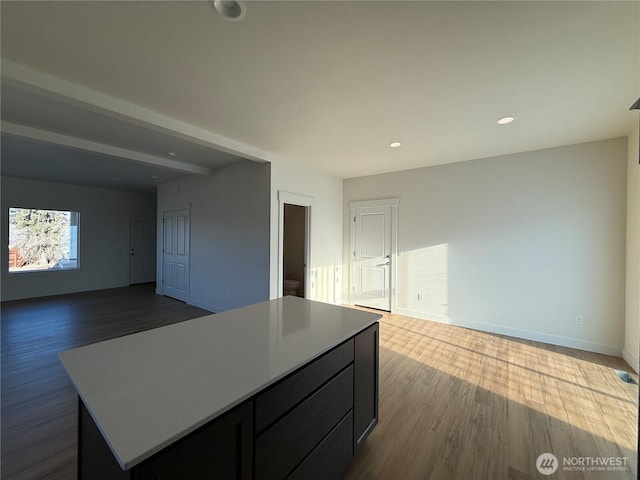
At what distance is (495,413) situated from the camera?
83.1 inches

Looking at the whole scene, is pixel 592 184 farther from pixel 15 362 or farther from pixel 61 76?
A: pixel 15 362

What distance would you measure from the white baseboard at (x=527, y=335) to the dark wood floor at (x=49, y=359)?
13.9 feet

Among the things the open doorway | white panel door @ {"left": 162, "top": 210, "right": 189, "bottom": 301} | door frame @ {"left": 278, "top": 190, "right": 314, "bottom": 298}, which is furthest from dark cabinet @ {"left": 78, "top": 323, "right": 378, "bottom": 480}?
white panel door @ {"left": 162, "top": 210, "right": 189, "bottom": 301}

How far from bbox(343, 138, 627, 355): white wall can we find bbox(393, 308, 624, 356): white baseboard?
0.04 feet

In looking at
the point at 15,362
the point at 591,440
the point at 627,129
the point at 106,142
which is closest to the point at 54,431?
the point at 15,362

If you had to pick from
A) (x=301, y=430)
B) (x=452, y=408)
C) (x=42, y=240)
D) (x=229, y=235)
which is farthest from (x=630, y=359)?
(x=42, y=240)

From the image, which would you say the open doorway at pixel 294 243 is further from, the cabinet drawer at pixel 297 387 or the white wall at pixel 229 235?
the cabinet drawer at pixel 297 387

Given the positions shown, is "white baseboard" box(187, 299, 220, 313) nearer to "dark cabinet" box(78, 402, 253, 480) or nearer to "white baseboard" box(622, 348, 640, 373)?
"dark cabinet" box(78, 402, 253, 480)

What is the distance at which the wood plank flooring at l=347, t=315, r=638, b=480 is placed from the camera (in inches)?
64.3

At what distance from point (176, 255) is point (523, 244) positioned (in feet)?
21.0

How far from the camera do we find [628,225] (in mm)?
2990

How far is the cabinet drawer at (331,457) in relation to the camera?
3.92 ft

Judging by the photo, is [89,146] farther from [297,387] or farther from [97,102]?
[297,387]

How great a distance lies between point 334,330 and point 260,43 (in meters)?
1.86
